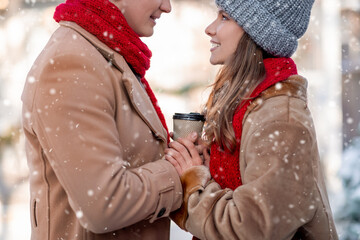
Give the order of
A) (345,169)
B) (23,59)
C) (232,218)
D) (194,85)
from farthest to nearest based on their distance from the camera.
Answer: (194,85) < (23,59) < (345,169) < (232,218)

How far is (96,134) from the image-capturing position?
5.67ft

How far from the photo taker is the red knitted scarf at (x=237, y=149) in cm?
205

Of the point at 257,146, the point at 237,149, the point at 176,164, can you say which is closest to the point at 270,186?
the point at 257,146

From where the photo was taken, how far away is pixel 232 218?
73.6 inches

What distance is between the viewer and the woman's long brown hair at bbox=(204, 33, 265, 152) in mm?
2092

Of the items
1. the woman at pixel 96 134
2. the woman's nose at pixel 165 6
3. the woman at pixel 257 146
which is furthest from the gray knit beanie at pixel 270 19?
the woman at pixel 96 134

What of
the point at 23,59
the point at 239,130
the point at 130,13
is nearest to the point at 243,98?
the point at 239,130

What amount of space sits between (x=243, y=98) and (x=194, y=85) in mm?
6466

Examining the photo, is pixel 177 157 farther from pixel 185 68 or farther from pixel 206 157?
pixel 185 68

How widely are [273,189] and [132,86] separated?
0.69m

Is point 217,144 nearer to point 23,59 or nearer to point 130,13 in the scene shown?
point 130,13

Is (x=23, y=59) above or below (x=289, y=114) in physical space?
below

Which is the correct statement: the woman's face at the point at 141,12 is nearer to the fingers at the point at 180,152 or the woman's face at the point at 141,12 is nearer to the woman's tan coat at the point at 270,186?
the fingers at the point at 180,152

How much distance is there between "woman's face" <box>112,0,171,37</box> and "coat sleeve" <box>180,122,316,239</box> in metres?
0.75
